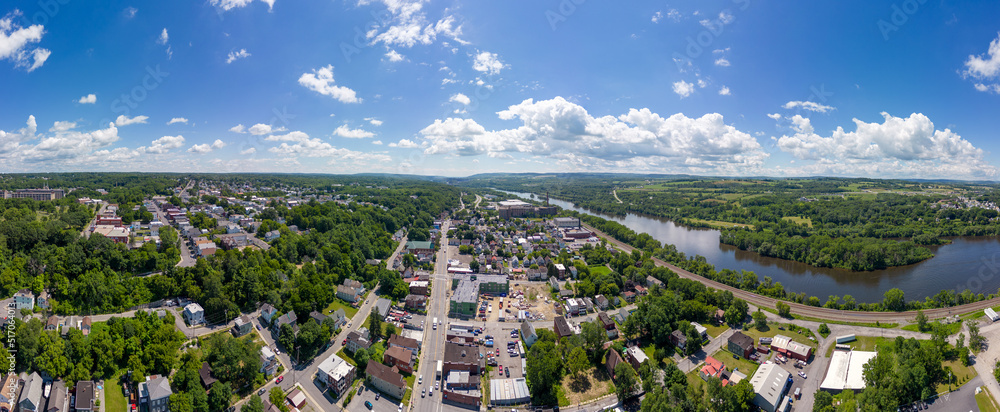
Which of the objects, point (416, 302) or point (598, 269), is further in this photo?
point (598, 269)

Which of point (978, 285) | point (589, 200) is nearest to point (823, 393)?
point (978, 285)

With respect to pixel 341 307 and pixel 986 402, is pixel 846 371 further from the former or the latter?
pixel 341 307

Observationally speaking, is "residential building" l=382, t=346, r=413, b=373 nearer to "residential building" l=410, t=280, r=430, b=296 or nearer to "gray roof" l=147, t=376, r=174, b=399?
"residential building" l=410, t=280, r=430, b=296

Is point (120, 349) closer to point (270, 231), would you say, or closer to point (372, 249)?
point (372, 249)

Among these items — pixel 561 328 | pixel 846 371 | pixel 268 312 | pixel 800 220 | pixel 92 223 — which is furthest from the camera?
pixel 800 220

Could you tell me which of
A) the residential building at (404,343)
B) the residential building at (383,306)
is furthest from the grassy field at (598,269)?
the residential building at (404,343)

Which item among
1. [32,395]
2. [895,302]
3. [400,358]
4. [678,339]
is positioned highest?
[32,395]

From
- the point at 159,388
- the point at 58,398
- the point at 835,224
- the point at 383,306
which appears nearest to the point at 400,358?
the point at 383,306
